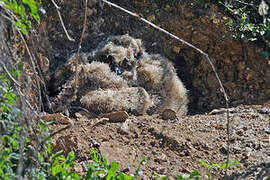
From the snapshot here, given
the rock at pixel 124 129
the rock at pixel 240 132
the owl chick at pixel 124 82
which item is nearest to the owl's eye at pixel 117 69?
the owl chick at pixel 124 82

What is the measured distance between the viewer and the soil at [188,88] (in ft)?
12.0

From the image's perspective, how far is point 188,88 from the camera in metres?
6.02

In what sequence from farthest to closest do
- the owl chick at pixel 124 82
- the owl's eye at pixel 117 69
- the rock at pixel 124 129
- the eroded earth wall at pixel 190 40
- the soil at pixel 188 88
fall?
the eroded earth wall at pixel 190 40 → the owl's eye at pixel 117 69 → the owl chick at pixel 124 82 → the rock at pixel 124 129 → the soil at pixel 188 88

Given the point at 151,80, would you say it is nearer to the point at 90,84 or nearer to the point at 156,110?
the point at 156,110

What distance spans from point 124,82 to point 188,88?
125 centimetres

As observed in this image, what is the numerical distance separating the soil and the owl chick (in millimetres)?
239

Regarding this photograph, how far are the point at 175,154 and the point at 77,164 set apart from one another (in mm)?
915

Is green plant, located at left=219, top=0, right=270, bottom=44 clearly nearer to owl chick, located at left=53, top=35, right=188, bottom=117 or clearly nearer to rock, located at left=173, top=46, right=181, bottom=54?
rock, located at left=173, top=46, right=181, bottom=54

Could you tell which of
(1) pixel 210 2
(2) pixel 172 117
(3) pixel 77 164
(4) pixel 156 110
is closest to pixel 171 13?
(1) pixel 210 2

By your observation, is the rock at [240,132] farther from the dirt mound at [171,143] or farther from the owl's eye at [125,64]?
the owl's eye at [125,64]

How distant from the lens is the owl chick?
4.88 m

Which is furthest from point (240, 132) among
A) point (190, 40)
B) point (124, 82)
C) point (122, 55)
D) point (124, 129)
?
point (190, 40)

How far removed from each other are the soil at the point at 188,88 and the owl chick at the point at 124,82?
0.24m

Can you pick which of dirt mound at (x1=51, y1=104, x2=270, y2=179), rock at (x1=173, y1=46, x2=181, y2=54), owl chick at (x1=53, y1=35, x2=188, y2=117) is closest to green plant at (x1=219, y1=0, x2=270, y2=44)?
rock at (x1=173, y1=46, x2=181, y2=54)
